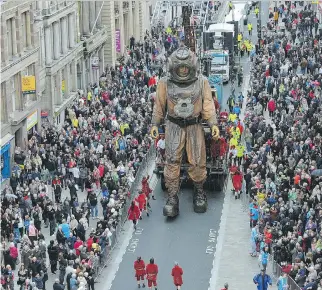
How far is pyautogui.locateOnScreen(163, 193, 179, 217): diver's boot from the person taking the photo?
52.0 metres

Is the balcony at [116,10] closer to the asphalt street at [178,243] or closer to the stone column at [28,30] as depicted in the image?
the stone column at [28,30]

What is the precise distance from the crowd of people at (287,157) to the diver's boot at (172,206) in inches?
130

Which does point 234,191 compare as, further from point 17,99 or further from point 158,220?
point 17,99

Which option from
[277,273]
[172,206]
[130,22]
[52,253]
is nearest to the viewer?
[277,273]

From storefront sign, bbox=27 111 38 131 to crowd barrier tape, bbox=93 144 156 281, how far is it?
7.01 meters

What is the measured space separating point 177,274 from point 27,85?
22.5 m

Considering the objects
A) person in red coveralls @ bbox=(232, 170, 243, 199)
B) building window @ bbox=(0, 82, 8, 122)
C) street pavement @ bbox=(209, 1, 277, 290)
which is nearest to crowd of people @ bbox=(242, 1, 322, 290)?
person in red coveralls @ bbox=(232, 170, 243, 199)

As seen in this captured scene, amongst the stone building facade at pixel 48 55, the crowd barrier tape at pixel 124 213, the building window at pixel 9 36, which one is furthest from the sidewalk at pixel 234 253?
the building window at pixel 9 36

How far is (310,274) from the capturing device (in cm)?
4128

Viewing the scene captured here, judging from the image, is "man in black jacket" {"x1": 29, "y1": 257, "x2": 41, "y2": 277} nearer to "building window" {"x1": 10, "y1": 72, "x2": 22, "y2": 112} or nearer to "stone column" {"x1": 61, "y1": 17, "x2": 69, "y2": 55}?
"building window" {"x1": 10, "y1": 72, "x2": 22, "y2": 112}

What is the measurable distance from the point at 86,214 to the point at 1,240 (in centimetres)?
398

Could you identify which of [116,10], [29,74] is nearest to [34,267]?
[29,74]

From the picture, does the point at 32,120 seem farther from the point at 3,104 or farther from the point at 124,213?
the point at 124,213

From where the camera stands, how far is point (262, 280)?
139 ft
